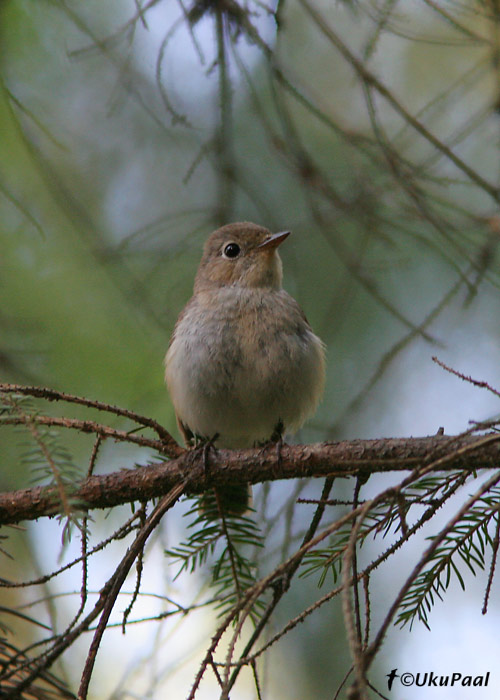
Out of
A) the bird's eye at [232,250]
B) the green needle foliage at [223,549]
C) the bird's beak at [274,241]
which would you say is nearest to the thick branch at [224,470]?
the green needle foliage at [223,549]

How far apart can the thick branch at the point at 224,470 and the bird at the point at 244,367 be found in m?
0.69

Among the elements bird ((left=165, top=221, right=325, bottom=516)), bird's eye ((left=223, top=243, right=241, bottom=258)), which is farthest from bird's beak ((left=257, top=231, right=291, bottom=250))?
bird's eye ((left=223, top=243, right=241, bottom=258))

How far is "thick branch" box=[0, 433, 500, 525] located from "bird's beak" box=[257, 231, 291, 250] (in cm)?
165

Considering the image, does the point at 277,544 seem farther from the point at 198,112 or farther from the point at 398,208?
the point at 198,112

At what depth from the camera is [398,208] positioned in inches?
157

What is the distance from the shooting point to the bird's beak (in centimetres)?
425

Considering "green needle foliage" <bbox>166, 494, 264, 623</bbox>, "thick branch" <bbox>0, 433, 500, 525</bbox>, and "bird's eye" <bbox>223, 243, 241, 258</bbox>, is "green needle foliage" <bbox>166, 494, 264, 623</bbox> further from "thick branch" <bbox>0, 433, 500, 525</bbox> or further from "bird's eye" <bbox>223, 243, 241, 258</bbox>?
"bird's eye" <bbox>223, 243, 241, 258</bbox>

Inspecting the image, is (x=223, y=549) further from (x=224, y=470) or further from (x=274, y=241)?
Answer: (x=274, y=241)

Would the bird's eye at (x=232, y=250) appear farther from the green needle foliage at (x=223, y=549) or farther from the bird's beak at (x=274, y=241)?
the green needle foliage at (x=223, y=549)

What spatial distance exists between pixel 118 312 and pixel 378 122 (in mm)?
2139

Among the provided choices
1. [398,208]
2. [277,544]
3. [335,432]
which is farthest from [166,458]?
[398,208]

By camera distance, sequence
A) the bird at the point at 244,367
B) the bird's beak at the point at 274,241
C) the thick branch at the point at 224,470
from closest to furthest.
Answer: the thick branch at the point at 224,470
the bird at the point at 244,367
the bird's beak at the point at 274,241

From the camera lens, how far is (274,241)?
14.3ft

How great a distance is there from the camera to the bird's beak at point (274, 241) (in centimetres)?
425
